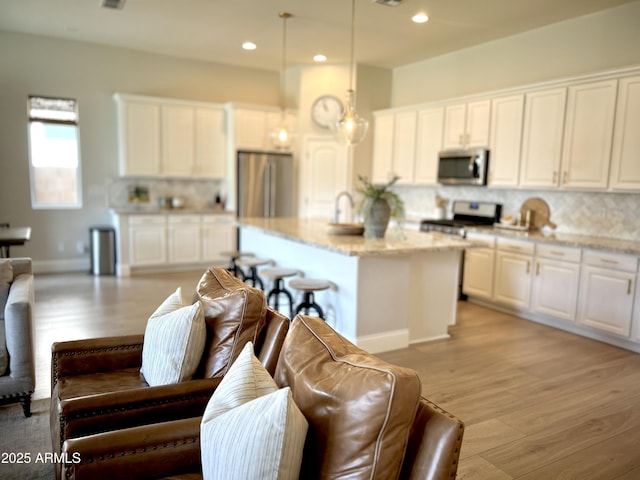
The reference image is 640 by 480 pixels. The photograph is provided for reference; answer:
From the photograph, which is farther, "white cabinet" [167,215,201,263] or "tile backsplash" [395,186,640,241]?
"white cabinet" [167,215,201,263]

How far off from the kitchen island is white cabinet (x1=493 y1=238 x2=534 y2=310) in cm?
92

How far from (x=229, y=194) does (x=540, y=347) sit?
4878mm

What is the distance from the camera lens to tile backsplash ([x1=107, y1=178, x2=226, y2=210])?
6.83 metres

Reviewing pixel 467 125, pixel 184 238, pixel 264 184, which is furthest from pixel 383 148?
pixel 184 238

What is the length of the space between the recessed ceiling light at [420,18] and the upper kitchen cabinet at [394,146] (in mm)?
1692

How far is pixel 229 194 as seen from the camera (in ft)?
23.6

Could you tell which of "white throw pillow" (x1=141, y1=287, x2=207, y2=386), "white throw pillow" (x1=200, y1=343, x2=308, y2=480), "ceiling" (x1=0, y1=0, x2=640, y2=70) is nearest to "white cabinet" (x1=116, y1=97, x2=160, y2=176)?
"ceiling" (x1=0, y1=0, x2=640, y2=70)

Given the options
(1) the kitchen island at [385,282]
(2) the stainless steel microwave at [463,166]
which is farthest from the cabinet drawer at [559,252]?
(2) the stainless steel microwave at [463,166]

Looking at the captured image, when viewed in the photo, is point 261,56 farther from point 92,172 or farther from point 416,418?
point 416,418

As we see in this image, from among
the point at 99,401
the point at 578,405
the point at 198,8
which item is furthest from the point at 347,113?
the point at 99,401

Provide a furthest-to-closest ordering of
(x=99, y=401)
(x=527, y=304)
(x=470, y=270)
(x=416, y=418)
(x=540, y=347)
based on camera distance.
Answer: (x=470, y=270)
(x=527, y=304)
(x=540, y=347)
(x=99, y=401)
(x=416, y=418)

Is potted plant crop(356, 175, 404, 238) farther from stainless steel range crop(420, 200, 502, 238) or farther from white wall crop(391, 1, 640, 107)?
white wall crop(391, 1, 640, 107)

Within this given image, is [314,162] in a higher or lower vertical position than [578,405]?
higher

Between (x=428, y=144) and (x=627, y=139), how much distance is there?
2.58m
